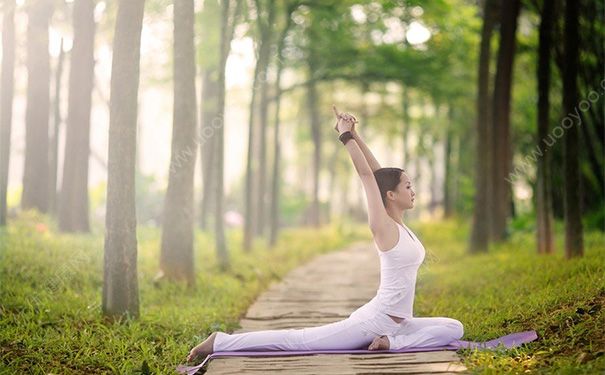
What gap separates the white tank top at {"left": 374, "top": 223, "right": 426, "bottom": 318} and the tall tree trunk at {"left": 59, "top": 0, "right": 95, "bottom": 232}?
9820mm

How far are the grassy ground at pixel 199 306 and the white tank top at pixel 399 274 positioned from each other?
0.72m

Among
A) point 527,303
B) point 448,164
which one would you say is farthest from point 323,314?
point 448,164

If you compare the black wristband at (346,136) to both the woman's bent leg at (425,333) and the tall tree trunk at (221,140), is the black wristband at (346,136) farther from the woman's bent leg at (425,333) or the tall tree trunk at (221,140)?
the tall tree trunk at (221,140)

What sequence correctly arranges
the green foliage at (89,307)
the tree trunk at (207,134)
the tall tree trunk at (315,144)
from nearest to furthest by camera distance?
the green foliage at (89,307)
the tree trunk at (207,134)
the tall tree trunk at (315,144)

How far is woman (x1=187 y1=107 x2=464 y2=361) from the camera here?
6.44 m

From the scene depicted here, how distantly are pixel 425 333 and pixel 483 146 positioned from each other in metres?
10.2

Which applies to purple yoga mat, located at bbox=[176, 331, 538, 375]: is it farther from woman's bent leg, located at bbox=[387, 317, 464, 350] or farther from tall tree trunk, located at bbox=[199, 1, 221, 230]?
tall tree trunk, located at bbox=[199, 1, 221, 230]

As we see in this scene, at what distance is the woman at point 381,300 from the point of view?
6441mm

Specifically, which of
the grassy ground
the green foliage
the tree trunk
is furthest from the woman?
the tree trunk

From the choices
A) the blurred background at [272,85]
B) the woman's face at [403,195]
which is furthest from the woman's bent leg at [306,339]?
the blurred background at [272,85]

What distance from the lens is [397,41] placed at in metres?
21.0

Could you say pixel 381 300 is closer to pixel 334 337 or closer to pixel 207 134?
pixel 334 337

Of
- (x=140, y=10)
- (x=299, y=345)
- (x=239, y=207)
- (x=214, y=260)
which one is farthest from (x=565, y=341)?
(x=239, y=207)

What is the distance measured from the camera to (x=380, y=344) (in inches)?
259
